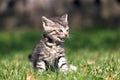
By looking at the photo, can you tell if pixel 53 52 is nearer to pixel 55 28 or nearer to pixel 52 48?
pixel 52 48

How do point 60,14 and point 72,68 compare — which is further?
point 60,14

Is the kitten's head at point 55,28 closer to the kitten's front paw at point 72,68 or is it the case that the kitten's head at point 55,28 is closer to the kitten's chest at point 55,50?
the kitten's chest at point 55,50

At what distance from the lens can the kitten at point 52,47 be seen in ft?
32.0

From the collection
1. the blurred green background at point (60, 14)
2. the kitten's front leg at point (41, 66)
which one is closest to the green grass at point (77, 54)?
the blurred green background at point (60, 14)

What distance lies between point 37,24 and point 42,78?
1291 centimetres

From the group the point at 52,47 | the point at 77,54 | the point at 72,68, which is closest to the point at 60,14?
the point at 77,54

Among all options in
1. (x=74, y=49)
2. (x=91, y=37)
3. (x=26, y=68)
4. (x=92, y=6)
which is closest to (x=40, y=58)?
(x=26, y=68)

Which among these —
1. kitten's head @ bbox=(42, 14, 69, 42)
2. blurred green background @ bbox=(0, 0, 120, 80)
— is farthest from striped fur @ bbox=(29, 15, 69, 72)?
blurred green background @ bbox=(0, 0, 120, 80)

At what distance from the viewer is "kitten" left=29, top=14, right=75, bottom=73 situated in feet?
32.0

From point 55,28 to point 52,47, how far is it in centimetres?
35

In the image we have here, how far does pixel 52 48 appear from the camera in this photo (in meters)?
9.86

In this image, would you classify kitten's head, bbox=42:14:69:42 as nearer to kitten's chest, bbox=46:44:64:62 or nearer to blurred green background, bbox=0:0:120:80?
kitten's chest, bbox=46:44:64:62

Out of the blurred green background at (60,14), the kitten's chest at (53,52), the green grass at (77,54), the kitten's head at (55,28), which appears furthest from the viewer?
the blurred green background at (60,14)

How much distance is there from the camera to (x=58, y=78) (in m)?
9.06
